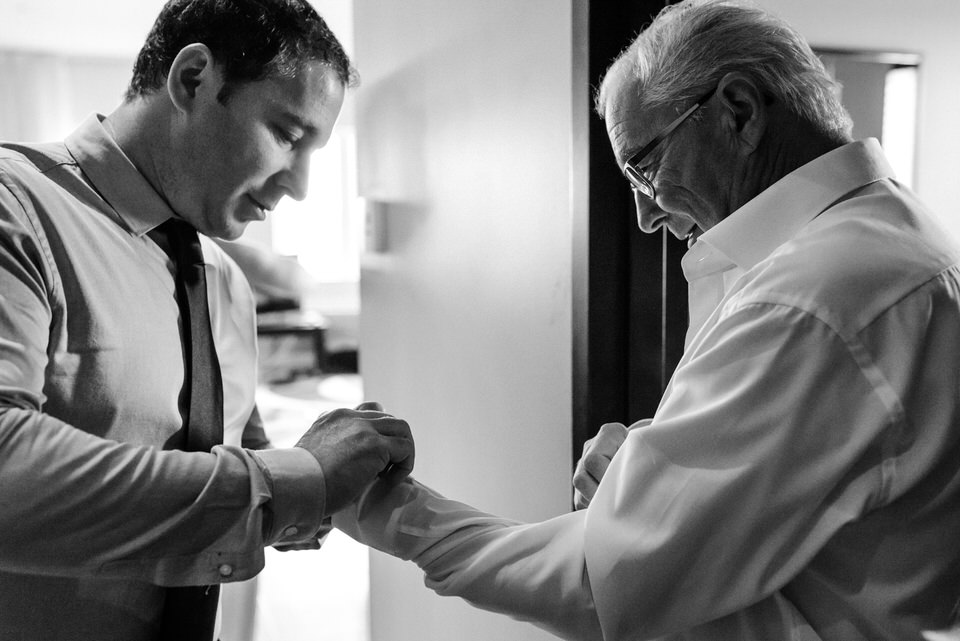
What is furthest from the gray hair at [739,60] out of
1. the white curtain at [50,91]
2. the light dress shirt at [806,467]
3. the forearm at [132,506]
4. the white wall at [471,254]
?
the white curtain at [50,91]

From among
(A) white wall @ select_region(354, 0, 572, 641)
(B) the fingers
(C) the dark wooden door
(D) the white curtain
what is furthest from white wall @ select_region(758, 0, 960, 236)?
(D) the white curtain

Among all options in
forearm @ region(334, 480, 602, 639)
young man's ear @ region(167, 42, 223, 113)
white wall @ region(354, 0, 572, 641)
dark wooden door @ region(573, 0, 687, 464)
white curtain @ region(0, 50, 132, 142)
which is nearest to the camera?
forearm @ region(334, 480, 602, 639)

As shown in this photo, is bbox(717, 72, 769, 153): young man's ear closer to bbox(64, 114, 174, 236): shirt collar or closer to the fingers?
the fingers

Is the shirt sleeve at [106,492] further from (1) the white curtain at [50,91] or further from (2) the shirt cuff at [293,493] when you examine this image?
(1) the white curtain at [50,91]

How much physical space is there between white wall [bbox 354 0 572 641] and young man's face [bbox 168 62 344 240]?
49 cm

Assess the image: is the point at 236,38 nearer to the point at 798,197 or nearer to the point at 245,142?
the point at 245,142

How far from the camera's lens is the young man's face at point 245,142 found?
112 cm

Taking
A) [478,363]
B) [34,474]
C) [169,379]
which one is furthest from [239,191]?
[478,363]

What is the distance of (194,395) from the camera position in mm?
1104

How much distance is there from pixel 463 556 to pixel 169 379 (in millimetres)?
444

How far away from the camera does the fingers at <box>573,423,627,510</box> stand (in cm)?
114

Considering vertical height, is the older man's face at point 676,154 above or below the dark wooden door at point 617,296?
above

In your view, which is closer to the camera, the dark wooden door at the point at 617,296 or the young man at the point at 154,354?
the young man at the point at 154,354

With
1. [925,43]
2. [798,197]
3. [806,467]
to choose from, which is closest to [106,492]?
[806,467]
